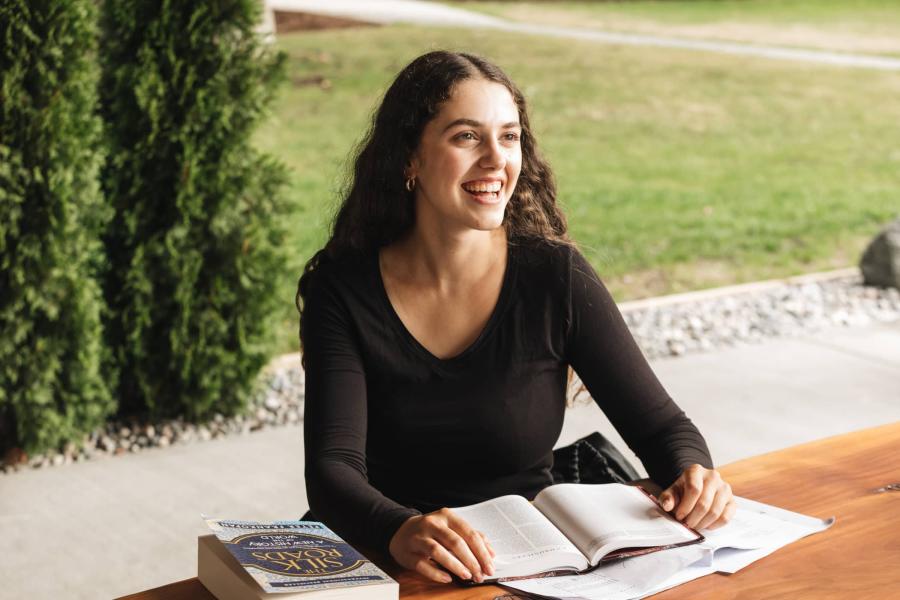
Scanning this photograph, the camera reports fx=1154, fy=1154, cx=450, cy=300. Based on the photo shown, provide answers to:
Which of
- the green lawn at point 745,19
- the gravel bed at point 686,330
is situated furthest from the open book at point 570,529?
the green lawn at point 745,19

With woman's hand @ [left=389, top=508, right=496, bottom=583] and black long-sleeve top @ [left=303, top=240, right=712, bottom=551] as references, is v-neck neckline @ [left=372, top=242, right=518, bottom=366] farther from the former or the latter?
woman's hand @ [left=389, top=508, right=496, bottom=583]

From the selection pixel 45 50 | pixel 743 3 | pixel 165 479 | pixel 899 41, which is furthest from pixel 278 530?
pixel 743 3

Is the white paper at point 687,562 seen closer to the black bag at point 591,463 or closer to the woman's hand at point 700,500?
the woman's hand at point 700,500

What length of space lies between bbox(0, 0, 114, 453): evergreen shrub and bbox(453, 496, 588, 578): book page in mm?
2708

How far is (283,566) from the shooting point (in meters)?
1.46

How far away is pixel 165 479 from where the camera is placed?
3998mm

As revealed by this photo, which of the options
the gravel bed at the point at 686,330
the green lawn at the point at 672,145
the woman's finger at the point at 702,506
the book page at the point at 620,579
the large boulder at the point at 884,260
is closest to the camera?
the book page at the point at 620,579

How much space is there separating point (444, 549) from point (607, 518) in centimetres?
26

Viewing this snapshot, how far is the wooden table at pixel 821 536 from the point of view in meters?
1.57

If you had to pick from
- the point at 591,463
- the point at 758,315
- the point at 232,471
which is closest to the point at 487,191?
the point at 591,463

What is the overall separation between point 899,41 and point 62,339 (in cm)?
1346

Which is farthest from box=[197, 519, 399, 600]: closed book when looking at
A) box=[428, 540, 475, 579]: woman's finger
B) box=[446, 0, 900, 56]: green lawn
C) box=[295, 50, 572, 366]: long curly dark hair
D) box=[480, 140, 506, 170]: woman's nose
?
box=[446, 0, 900, 56]: green lawn

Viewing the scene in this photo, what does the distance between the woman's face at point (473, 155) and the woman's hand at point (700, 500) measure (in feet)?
1.80

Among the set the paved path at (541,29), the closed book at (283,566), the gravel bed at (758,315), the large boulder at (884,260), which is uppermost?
the paved path at (541,29)
